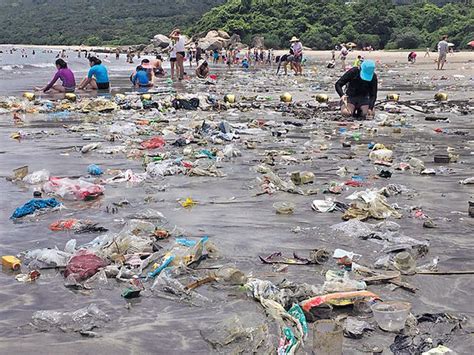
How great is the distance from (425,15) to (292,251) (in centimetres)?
7589

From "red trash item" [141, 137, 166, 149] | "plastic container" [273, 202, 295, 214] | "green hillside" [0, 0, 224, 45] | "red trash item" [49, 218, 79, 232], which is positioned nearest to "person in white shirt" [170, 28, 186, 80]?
"red trash item" [141, 137, 166, 149]

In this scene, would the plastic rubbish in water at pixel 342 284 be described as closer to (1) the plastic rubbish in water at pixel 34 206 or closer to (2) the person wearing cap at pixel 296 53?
(1) the plastic rubbish in water at pixel 34 206

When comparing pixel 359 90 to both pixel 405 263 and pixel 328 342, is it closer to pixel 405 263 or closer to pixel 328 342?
pixel 405 263

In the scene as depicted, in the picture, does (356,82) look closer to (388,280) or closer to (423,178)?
(423,178)

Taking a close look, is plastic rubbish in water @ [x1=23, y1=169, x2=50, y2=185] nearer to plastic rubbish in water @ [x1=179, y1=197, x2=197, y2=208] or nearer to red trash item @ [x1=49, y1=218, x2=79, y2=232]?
red trash item @ [x1=49, y1=218, x2=79, y2=232]

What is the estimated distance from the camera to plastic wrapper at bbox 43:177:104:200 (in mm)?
5953

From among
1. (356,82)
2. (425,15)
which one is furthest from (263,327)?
(425,15)

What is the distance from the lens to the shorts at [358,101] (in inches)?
455

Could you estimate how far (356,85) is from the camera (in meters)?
11.3

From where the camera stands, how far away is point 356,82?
11125 millimetres

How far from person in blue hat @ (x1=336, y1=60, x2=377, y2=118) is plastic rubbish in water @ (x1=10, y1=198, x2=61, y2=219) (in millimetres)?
6906

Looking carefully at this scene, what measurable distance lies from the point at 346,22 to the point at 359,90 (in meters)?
67.5

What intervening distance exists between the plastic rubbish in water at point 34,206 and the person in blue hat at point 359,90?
272 inches

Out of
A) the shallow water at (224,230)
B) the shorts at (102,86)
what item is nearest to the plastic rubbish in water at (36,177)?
the shallow water at (224,230)
